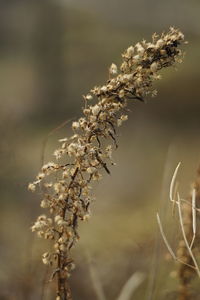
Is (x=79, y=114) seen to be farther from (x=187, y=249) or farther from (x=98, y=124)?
(x=98, y=124)

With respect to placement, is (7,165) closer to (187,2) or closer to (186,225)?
(186,225)

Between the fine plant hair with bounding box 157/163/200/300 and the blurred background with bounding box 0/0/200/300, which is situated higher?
the blurred background with bounding box 0/0/200/300

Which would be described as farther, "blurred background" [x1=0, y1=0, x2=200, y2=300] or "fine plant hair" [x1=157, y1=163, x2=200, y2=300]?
"blurred background" [x1=0, y1=0, x2=200, y2=300]

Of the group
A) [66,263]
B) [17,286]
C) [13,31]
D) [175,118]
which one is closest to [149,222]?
[17,286]

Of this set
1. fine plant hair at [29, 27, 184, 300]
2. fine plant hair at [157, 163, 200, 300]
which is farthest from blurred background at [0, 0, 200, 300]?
fine plant hair at [29, 27, 184, 300]

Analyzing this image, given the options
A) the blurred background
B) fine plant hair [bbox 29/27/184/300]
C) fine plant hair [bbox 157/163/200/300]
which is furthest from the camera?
the blurred background

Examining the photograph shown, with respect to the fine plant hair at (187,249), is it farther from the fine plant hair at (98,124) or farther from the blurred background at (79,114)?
the fine plant hair at (98,124)

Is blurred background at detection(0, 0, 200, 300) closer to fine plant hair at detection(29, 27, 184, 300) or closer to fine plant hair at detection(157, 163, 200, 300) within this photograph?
fine plant hair at detection(157, 163, 200, 300)

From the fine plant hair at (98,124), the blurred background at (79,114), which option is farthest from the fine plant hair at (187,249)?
the fine plant hair at (98,124)

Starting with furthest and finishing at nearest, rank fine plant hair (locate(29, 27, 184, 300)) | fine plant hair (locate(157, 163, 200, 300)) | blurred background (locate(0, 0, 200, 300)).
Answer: blurred background (locate(0, 0, 200, 300)) < fine plant hair (locate(157, 163, 200, 300)) < fine plant hair (locate(29, 27, 184, 300))
